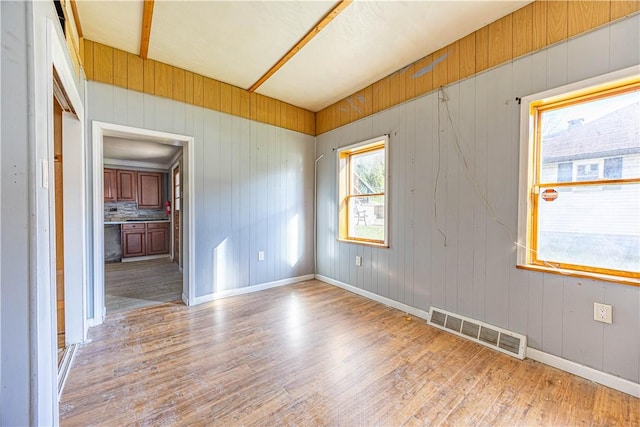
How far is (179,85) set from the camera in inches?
119

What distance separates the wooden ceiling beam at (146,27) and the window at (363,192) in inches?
96.3

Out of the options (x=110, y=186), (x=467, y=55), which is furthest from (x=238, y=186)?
(x=110, y=186)

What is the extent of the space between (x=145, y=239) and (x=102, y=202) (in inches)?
153

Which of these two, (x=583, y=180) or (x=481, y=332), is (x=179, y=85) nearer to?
(x=583, y=180)

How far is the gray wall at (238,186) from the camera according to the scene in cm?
287

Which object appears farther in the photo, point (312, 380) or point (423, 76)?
point (423, 76)

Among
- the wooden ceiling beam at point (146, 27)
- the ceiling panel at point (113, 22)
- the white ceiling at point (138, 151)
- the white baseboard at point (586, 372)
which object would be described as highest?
the ceiling panel at point (113, 22)

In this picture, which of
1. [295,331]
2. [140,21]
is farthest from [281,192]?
[140,21]

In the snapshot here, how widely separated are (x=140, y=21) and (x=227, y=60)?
0.79 meters

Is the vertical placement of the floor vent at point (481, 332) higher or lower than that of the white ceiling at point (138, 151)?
lower

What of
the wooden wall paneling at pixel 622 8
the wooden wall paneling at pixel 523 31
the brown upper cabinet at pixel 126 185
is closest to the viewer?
→ the wooden wall paneling at pixel 622 8

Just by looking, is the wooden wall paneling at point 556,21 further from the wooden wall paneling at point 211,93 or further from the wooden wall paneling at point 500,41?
the wooden wall paneling at point 211,93

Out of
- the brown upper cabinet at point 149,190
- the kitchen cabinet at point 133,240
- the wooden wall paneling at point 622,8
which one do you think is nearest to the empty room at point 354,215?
the wooden wall paneling at point 622,8

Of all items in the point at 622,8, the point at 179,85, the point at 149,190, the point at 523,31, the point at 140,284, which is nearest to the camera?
the point at 622,8
